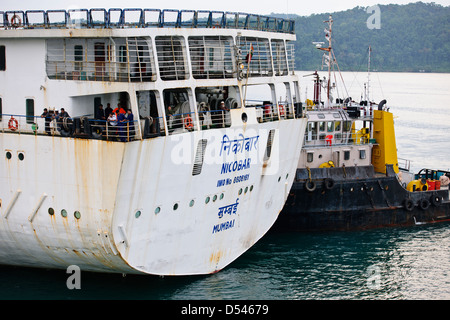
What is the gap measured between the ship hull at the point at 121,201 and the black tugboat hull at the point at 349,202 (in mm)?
7605

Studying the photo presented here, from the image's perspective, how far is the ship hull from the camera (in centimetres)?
1931

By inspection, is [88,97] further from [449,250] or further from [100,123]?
[449,250]

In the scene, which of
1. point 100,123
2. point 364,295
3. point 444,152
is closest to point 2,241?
point 100,123

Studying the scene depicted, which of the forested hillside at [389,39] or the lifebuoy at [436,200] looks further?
the forested hillside at [389,39]

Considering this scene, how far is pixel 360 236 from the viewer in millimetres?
31234

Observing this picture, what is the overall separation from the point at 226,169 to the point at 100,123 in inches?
177

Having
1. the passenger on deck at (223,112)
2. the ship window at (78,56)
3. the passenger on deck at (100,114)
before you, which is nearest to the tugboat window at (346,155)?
the passenger on deck at (223,112)

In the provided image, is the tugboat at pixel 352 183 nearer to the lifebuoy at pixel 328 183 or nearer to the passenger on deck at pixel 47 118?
the lifebuoy at pixel 328 183

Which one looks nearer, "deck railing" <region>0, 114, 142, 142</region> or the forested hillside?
"deck railing" <region>0, 114, 142, 142</region>

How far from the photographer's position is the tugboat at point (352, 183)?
102 feet

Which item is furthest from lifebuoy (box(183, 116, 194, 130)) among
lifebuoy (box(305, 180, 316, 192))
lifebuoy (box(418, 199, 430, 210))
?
lifebuoy (box(418, 199, 430, 210))

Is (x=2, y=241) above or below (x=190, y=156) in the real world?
below

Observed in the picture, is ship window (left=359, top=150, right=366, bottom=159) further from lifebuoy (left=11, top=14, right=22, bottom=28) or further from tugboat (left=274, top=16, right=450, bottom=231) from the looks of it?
lifebuoy (left=11, top=14, right=22, bottom=28)

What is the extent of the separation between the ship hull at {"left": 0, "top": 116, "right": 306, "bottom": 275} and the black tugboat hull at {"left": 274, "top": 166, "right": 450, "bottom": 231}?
24.9 feet
